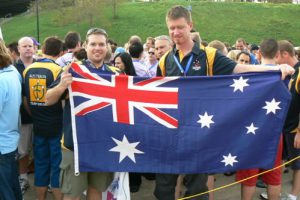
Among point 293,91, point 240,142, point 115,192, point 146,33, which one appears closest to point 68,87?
point 115,192

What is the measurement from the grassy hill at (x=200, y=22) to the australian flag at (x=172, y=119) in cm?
3214

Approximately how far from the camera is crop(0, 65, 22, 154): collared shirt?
385cm

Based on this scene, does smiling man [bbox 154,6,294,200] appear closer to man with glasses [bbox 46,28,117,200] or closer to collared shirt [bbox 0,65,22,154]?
man with glasses [bbox 46,28,117,200]

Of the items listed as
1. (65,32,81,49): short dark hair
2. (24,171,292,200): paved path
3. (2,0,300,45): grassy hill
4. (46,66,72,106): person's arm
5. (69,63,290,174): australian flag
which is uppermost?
(2,0,300,45): grassy hill

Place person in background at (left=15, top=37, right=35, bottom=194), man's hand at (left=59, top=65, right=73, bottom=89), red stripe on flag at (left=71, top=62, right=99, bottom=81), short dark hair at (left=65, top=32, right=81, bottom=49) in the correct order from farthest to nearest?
short dark hair at (left=65, top=32, right=81, bottom=49) < person in background at (left=15, top=37, right=35, bottom=194) < red stripe on flag at (left=71, top=62, right=99, bottom=81) < man's hand at (left=59, top=65, right=73, bottom=89)

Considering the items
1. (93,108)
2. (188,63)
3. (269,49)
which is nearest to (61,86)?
(93,108)

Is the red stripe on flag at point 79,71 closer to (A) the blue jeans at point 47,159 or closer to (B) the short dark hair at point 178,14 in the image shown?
(B) the short dark hair at point 178,14

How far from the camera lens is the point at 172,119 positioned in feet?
12.3

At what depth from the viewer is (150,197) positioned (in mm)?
5434

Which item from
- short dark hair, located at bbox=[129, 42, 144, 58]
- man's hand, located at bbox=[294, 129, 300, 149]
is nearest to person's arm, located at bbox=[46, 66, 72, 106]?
man's hand, located at bbox=[294, 129, 300, 149]

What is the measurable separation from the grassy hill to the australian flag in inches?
1265

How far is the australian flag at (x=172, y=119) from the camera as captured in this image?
147 inches

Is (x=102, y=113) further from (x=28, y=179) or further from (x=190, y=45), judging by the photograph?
(x=28, y=179)

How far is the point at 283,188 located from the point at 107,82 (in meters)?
3.58
